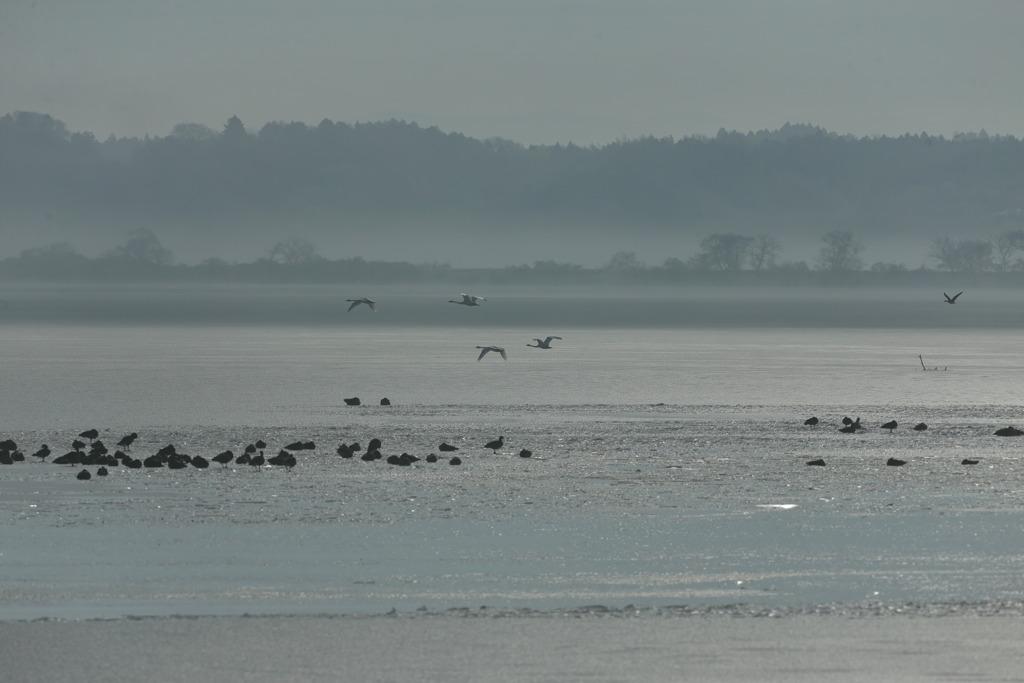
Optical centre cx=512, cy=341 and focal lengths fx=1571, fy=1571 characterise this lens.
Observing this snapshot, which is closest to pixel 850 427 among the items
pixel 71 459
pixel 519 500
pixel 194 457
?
pixel 519 500

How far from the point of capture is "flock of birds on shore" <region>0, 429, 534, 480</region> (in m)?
18.8

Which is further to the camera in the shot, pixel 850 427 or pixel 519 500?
pixel 850 427

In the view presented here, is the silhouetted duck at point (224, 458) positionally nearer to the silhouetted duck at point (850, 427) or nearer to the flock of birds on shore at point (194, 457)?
the flock of birds on shore at point (194, 457)

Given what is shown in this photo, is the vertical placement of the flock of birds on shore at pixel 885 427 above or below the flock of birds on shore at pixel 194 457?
above

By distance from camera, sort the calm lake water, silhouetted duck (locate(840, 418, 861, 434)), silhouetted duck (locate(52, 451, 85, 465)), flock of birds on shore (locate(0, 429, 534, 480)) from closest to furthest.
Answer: the calm lake water → flock of birds on shore (locate(0, 429, 534, 480)) → silhouetted duck (locate(52, 451, 85, 465)) → silhouetted duck (locate(840, 418, 861, 434))

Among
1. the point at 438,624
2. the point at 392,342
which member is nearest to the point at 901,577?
the point at 438,624

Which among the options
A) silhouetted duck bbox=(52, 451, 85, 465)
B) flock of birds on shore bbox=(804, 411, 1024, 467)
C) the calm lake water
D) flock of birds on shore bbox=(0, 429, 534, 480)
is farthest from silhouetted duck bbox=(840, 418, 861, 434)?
silhouetted duck bbox=(52, 451, 85, 465)

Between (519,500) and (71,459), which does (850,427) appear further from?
(71,459)

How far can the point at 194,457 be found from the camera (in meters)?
19.7

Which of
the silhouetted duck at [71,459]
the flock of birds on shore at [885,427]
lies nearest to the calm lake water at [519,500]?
the flock of birds on shore at [885,427]

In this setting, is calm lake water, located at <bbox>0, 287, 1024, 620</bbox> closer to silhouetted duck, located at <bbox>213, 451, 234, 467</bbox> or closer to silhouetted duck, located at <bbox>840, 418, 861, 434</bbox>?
silhouetted duck, located at <bbox>213, 451, 234, 467</bbox>

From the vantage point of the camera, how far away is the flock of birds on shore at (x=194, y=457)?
18.8m

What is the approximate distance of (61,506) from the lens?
50.5 ft

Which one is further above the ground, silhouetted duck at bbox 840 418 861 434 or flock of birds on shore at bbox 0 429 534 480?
silhouetted duck at bbox 840 418 861 434
